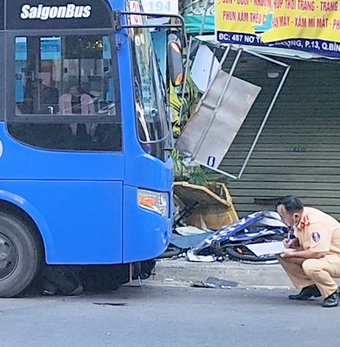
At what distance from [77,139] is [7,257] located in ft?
4.39

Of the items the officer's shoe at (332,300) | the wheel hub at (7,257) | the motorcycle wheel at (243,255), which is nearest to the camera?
the officer's shoe at (332,300)

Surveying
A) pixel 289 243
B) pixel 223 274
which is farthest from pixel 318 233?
pixel 223 274

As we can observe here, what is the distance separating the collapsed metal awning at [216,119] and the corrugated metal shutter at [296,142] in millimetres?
1199

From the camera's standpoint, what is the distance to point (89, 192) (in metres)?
7.98

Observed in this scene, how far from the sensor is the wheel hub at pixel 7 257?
821 centimetres

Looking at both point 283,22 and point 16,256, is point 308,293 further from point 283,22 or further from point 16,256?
point 283,22

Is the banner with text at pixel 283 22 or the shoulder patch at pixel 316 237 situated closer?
the shoulder patch at pixel 316 237

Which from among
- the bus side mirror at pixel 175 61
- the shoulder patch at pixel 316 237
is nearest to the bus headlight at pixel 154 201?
the bus side mirror at pixel 175 61

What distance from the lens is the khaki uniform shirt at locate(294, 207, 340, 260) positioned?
8.03 m

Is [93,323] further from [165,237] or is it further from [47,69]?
[47,69]

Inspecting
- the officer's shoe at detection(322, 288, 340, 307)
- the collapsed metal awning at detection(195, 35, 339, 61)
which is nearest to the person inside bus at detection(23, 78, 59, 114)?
the officer's shoe at detection(322, 288, 340, 307)

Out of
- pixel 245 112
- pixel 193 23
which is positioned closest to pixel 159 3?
pixel 193 23

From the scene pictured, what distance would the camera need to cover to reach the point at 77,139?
8.00 meters

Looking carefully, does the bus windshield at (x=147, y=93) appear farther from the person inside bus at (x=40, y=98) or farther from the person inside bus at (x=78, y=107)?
the person inside bus at (x=40, y=98)
